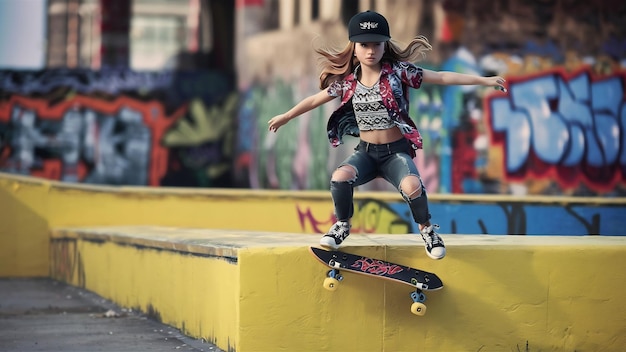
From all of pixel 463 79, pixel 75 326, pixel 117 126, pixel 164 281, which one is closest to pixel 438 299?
pixel 463 79

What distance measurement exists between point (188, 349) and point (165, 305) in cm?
162

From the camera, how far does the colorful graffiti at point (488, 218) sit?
13680 millimetres

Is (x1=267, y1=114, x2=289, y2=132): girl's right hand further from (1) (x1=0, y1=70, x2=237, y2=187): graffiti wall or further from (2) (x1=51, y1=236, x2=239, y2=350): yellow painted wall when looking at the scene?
(1) (x1=0, y1=70, x2=237, y2=187): graffiti wall

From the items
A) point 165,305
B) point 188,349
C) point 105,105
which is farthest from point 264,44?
point 188,349

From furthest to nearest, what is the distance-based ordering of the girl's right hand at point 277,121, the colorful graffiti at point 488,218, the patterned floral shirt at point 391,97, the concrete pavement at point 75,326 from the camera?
the colorful graffiti at point 488,218 < the concrete pavement at point 75,326 < the girl's right hand at point 277,121 < the patterned floral shirt at point 391,97

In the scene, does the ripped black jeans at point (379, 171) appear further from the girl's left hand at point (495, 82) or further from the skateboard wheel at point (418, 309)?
the girl's left hand at point (495, 82)

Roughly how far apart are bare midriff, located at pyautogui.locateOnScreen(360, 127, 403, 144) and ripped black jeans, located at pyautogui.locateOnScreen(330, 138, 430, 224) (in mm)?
27

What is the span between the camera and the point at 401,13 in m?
19.6

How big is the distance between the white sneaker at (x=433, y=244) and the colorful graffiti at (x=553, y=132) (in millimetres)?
11901

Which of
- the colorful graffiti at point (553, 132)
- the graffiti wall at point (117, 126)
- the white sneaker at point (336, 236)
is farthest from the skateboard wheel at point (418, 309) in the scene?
the graffiti wall at point (117, 126)

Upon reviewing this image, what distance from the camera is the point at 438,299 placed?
803 centimetres

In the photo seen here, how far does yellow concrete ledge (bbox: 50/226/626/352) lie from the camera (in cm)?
782

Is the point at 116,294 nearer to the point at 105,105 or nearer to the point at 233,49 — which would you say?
the point at 105,105

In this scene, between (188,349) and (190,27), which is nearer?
(188,349)
